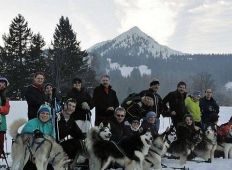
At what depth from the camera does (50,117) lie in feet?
21.5

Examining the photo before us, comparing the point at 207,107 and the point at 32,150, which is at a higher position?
the point at 207,107

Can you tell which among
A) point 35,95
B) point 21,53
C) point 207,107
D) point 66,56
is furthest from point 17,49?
point 35,95

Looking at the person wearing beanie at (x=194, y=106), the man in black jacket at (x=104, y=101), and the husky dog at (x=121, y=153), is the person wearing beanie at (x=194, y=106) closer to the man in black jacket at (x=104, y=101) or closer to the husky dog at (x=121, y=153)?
the man in black jacket at (x=104, y=101)

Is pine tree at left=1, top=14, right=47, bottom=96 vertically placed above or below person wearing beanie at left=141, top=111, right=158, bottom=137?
above

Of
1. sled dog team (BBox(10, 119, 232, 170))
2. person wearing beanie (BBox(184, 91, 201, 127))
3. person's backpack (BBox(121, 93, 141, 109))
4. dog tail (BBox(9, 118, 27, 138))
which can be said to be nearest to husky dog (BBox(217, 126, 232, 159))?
person wearing beanie (BBox(184, 91, 201, 127))

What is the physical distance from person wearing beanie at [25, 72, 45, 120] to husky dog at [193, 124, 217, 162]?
4.07 m

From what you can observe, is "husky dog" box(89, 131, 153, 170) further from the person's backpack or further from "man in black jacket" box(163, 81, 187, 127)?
"man in black jacket" box(163, 81, 187, 127)

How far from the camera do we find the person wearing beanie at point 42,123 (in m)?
6.34

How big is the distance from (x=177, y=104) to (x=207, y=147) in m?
1.25

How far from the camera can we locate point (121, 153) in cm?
682

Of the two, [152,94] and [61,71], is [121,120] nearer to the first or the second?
[152,94]

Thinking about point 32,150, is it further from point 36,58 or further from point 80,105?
point 36,58

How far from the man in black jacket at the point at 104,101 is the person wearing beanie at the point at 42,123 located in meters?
1.79

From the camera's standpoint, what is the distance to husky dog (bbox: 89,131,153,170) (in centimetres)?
670
